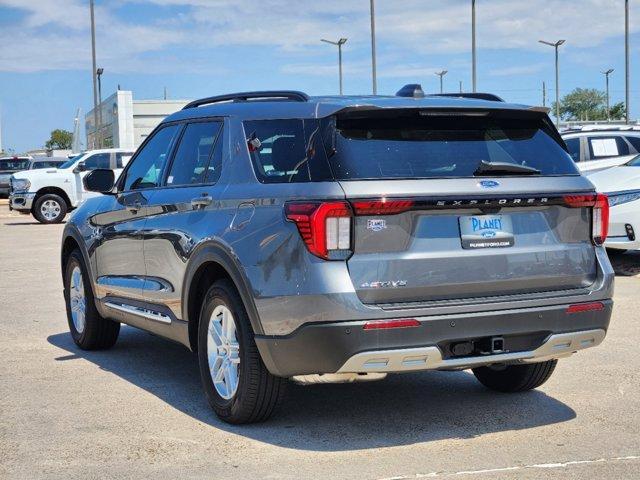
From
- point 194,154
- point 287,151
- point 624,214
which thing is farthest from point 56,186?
point 287,151

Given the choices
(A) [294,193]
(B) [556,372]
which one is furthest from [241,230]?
(B) [556,372]

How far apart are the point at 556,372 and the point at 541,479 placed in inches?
101

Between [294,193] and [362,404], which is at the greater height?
[294,193]

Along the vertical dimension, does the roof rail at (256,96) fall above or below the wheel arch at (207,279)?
above

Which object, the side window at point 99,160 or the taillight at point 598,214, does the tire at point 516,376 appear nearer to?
the taillight at point 598,214

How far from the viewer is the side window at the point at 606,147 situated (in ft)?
56.0

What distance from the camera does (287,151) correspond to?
18.6ft

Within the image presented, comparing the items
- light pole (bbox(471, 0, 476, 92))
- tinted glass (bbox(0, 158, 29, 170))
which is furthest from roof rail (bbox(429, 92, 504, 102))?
tinted glass (bbox(0, 158, 29, 170))

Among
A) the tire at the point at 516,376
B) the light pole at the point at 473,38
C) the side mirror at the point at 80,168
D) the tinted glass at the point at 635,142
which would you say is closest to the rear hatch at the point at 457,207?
the tire at the point at 516,376

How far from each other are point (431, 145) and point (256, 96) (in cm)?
135

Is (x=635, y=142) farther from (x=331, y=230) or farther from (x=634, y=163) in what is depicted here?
(x=331, y=230)

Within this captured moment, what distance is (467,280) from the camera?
539 centimetres

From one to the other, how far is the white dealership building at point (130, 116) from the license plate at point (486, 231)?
285 feet

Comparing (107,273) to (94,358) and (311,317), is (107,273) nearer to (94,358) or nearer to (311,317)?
(94,358)
